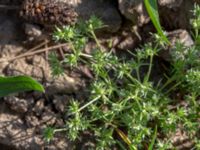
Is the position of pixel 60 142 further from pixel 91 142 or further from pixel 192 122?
pixel 192 122

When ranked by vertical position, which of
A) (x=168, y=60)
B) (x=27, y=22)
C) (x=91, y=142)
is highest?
(x=27, y=22)

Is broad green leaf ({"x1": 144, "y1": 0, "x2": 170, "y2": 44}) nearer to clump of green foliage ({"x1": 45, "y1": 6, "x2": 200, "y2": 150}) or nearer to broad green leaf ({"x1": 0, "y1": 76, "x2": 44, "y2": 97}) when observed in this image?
clump of green foliage ({"x1": 45, "y1": 6, "x2": 200, "y2": 150})

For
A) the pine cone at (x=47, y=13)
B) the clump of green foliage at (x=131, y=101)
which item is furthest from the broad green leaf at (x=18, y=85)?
the pine cone at (x=47, y=13)

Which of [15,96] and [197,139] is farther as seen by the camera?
[15,96]

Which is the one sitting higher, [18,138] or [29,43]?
[29,43]

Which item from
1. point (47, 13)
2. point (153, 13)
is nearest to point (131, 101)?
point (153, 13)

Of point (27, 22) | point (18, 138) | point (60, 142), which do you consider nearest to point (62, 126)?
point (60, 142)

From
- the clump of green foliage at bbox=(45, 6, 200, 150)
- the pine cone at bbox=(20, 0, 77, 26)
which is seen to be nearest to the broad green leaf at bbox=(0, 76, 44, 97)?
the clump of green foliage at bbox=(45, 6, 200, 150)
